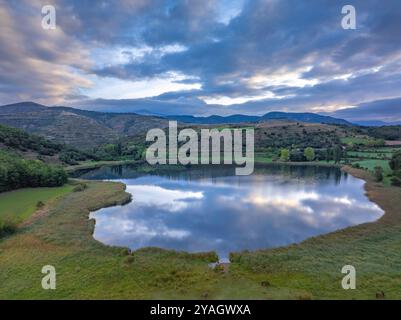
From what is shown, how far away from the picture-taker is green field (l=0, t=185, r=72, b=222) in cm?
4591

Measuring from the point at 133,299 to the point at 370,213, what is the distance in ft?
141

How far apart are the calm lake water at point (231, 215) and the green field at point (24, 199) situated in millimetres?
11418

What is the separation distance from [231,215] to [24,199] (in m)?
40.7

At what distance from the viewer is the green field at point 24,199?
45906 millimetres

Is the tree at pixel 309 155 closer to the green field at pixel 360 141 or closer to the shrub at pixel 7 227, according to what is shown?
the green field at pixel 360 141

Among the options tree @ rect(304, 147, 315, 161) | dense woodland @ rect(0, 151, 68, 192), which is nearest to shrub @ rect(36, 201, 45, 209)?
dense woodland @ rect(0, 151, 68, 192)

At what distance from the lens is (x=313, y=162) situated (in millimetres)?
133125

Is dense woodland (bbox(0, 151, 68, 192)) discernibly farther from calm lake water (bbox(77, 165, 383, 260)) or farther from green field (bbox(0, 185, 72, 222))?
calm lake water (bbox(77, 165, 383, 260))

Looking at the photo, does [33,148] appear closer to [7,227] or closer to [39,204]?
[39,204]

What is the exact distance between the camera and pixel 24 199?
187 feet

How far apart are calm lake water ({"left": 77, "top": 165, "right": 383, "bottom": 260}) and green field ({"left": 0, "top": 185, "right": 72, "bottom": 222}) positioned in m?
11.4

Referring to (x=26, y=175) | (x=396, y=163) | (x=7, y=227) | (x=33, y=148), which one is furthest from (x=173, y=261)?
(x=33, y=148)
